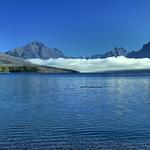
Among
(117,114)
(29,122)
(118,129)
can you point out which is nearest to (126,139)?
(118,129)

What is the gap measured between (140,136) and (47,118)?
15795 mm

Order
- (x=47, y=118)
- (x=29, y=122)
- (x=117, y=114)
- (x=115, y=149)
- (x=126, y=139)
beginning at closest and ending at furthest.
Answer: (x=115, y=149) → (x=126, y=139) → (x=29, y=122) → (x=47, y=118) → (x=117, y=114)

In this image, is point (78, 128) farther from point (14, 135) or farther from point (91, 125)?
point (14, 135)

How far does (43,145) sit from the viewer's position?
36812 millimetres

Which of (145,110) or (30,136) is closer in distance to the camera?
(30,136)

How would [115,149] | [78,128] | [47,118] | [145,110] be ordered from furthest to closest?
[145,110] < [47,118] < [78,128] < [115,149]

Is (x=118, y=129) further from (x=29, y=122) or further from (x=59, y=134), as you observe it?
(x=29, y=122)

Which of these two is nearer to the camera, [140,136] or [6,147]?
[6,147]

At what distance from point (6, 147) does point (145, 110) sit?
31.5 metres

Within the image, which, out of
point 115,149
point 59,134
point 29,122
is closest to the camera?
point 115,149

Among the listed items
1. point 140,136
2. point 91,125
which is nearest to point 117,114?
point 91,125

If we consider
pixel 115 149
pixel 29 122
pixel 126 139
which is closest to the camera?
pixel 115 149

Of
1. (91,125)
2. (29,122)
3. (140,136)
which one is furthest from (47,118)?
(140,136)

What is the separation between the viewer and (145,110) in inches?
2482
